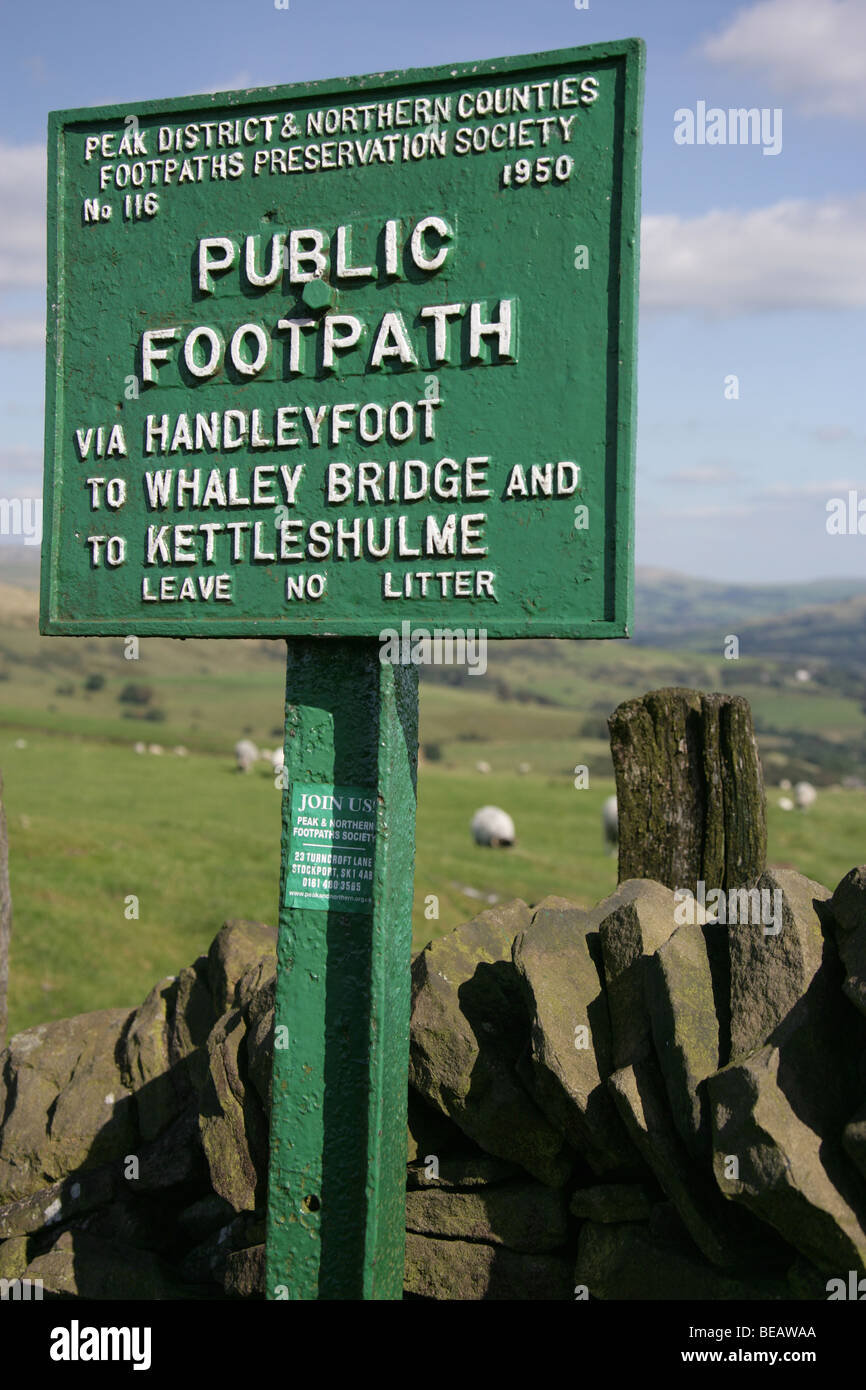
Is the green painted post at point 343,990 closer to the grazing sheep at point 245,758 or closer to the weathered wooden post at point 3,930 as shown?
the weathered wooden post at point 3,930

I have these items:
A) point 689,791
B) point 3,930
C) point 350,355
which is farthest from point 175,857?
point 350,355

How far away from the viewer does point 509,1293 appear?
675cm

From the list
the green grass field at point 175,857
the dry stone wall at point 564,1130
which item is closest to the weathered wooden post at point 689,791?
the dry stone wall at point 564,1130

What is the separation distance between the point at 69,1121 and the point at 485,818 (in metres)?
26.9

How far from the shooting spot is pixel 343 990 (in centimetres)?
643

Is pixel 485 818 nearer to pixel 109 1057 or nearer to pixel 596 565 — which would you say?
pixel 109 1057

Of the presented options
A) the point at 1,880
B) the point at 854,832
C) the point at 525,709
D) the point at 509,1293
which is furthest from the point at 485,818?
the point at 525,709

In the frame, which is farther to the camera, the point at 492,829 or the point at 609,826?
the point at 609,826

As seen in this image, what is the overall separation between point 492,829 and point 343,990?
94.0 ft

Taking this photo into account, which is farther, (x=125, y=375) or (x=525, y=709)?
(x=525, y=709)

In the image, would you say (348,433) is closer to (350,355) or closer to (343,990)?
(350,355)

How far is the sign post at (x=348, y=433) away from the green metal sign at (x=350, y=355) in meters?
0.02

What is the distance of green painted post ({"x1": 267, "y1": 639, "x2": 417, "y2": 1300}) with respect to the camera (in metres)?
6.30

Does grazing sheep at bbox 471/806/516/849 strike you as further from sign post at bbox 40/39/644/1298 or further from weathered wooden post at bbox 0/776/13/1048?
sign post at bbox 40/39/644/1298
